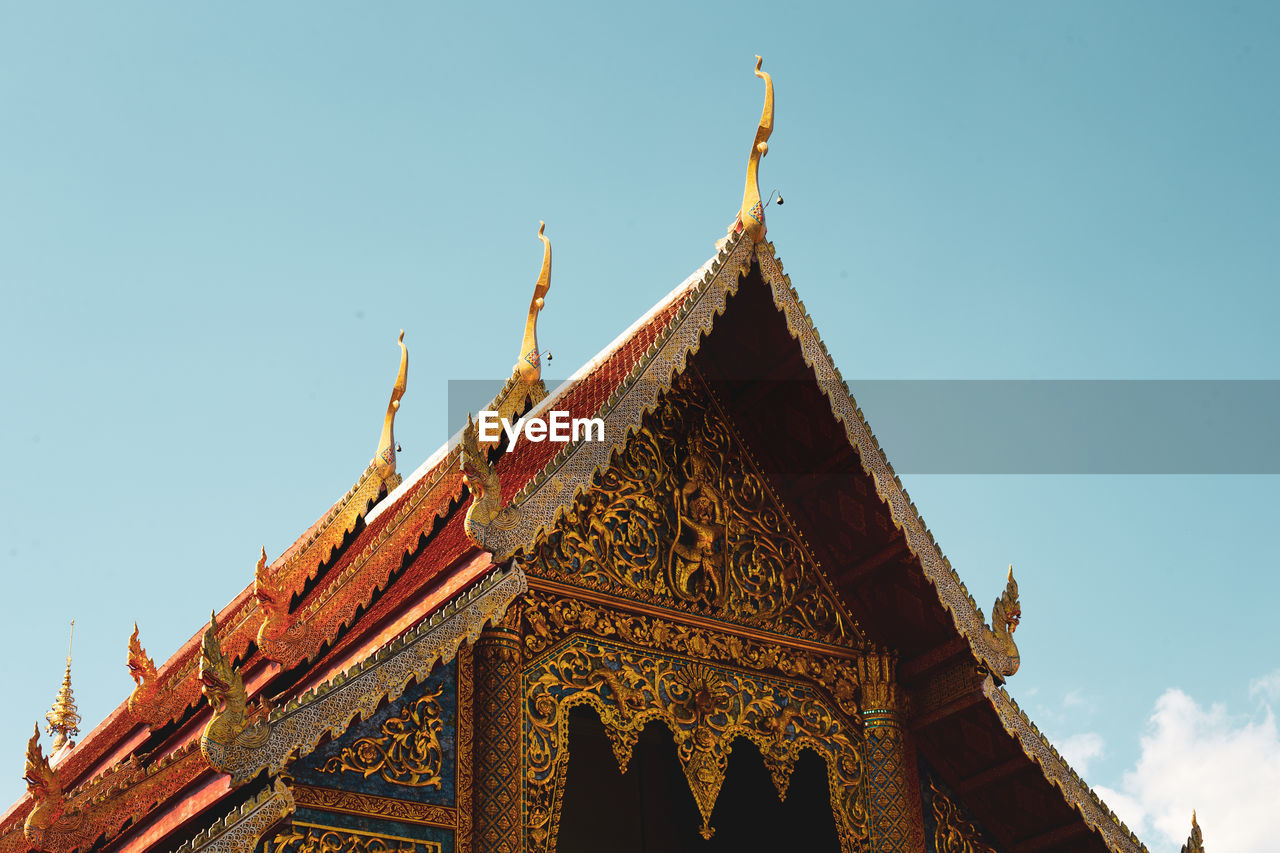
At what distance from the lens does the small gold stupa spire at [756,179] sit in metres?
8.57

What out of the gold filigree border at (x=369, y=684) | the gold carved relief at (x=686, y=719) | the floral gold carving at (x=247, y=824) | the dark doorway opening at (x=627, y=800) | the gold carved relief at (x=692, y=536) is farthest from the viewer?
the dark doorway opening at (x=627, y=800)

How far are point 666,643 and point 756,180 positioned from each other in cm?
259

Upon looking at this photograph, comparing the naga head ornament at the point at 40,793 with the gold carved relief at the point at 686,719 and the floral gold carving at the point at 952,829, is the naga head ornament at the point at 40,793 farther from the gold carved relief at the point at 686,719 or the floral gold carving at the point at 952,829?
the floral gold carving at the point at 952,829

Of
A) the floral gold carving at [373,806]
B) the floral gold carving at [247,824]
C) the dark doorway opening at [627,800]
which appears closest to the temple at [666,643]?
the floral gold carving at [373,806]

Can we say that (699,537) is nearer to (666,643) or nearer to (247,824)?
(666,643)

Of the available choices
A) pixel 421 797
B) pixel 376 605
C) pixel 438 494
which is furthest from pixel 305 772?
pixel 438 494

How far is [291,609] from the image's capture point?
9.86m

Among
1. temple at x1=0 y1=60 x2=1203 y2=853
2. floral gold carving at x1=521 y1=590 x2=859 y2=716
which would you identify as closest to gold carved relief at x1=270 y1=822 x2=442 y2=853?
temple at x1=0 y1=60 x2=1203 y2=853

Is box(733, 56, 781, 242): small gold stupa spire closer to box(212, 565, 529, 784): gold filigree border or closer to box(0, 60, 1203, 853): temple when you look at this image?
box(0, 60, 1203, 853): temple

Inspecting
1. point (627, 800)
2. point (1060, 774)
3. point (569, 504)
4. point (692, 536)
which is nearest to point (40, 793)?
point (569, 504)

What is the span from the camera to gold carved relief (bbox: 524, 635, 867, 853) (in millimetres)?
7707

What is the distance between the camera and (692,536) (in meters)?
8.84

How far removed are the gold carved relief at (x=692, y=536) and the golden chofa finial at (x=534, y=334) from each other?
4.20ft

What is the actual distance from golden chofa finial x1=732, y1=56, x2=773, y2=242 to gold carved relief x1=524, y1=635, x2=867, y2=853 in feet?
7.78
